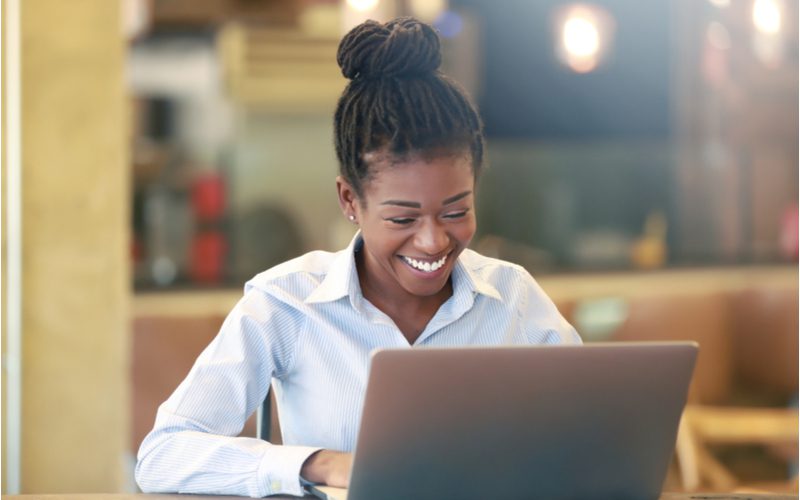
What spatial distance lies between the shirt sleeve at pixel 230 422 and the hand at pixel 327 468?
0.01m

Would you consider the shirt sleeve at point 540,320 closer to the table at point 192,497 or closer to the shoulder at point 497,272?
the shoulder at point 497,272

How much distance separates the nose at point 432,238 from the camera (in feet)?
4.88

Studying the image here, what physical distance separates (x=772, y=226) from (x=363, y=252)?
591 centimetres

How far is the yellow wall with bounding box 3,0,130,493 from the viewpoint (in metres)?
3.13

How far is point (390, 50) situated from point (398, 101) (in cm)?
7

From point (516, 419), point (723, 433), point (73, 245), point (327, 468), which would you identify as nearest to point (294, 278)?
point (327, 468)

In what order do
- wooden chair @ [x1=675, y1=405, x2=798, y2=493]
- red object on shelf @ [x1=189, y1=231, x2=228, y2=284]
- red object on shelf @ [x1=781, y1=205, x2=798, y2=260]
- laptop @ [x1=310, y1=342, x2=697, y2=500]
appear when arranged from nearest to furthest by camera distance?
laptop @ [x1=310, y1=342, x2=697, y2=500] < wooden chair @ [x1=675, y1=405, x2=798, y2=493] < red object on shelf @ [x1=781, y1=205, x2=798, y2=260] < red object on shelf @ [x1=189, y1=231, x2=228, y2=284]

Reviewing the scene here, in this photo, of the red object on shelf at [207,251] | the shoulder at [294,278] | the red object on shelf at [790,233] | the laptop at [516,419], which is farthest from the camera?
the red object on shelf at [207,251]

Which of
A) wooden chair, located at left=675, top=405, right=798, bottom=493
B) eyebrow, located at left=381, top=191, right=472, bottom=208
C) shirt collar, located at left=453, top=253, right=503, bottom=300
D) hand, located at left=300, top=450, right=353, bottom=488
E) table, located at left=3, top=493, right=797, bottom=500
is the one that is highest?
eyebrow, located at left=381, top=191, right=472, bottom=208

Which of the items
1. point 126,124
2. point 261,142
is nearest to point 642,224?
point 261,142

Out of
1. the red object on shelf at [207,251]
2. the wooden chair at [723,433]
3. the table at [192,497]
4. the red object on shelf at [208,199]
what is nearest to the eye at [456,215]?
the table at [192,497]

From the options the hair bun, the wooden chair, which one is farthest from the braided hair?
the wooden chair

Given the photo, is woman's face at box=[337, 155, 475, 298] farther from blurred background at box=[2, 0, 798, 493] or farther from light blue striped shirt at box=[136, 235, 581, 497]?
blurred background at box=[2, 0, 798, 493]

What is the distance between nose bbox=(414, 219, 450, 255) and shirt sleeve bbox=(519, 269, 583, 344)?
0.76ft
